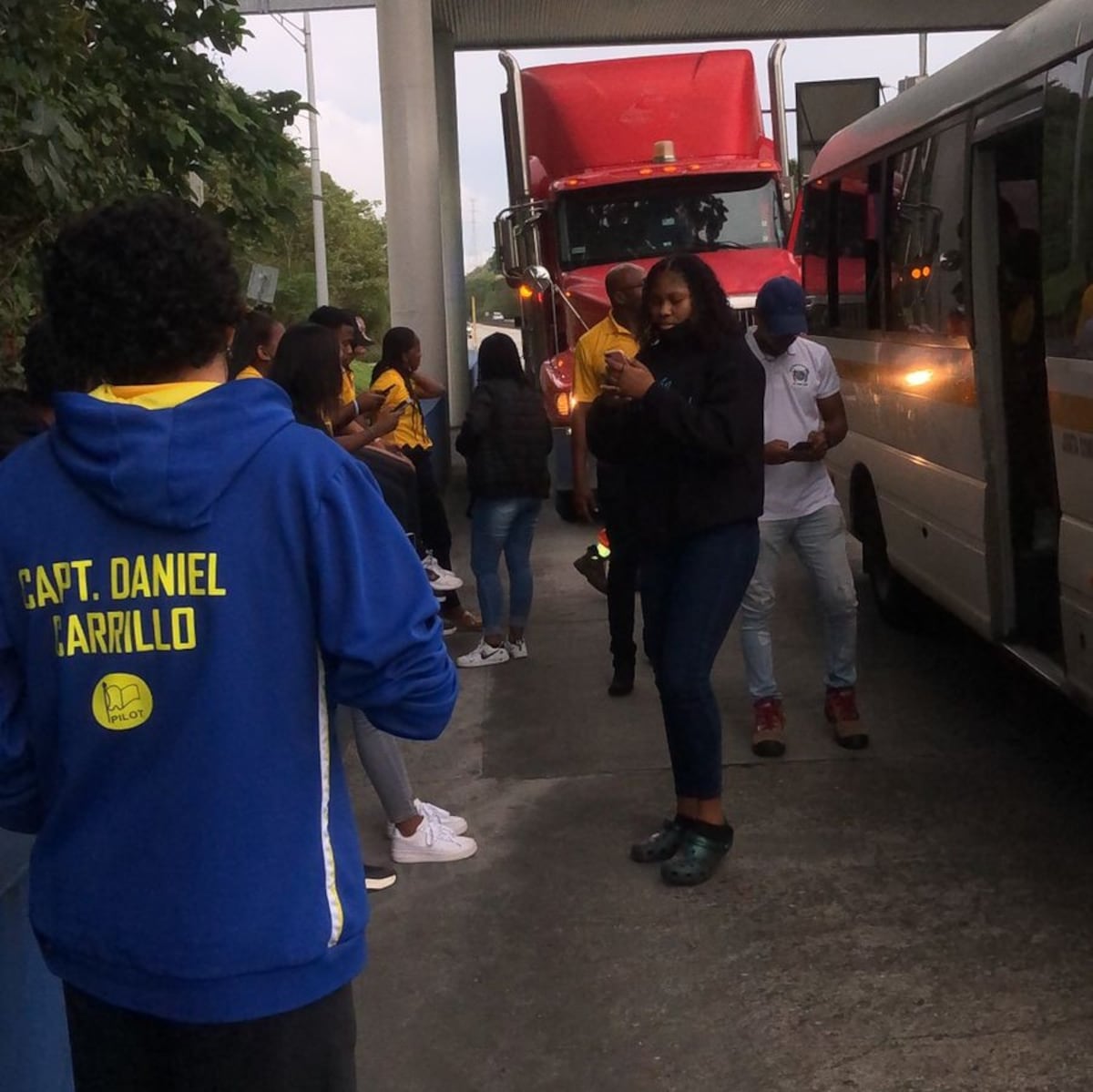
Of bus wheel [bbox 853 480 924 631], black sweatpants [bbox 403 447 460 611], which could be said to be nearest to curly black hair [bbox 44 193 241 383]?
bus wheel [bbox 853 480 924 631]

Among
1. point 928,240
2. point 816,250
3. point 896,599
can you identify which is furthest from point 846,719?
point 816,250

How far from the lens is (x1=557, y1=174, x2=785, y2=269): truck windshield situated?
1219 cm

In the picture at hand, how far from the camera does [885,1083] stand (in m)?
3.39

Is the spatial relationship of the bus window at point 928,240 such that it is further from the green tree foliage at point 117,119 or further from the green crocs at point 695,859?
the green tree foliage at point 117,119

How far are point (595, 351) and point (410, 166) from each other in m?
9.16

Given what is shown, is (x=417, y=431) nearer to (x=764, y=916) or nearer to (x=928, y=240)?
(x=928, y=240)

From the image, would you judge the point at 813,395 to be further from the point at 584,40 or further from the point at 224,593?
the point at 584,40

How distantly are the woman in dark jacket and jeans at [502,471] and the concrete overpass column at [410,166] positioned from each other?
7.70 metres

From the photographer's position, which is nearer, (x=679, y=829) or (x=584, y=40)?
(x=679, y=829)

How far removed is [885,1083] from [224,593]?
2326 mm

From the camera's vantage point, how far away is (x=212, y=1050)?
1896mm

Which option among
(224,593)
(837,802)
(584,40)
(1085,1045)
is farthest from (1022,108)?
(584,40)

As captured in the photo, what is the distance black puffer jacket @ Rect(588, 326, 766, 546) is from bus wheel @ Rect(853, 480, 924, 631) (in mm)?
3407

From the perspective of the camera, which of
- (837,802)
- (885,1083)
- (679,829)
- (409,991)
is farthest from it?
(837,802)
